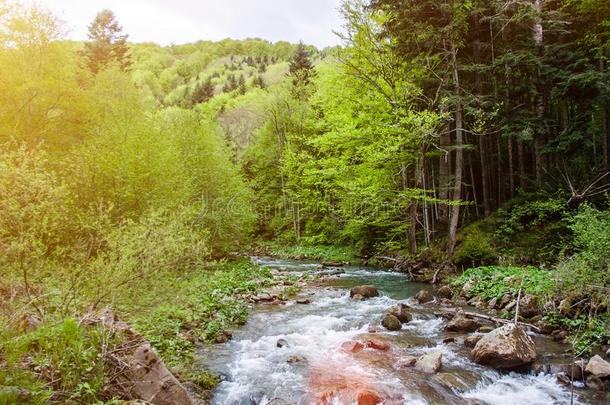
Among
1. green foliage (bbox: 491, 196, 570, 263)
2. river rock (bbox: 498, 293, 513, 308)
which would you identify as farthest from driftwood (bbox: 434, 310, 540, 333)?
green foliage (bbox: 491, 196, 570, 263)

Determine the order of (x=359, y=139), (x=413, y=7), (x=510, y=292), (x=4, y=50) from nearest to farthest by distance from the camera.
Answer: (x=510, y=292) < (x=4, y=50) < (x=413, y=7) < (x=359, y=139)

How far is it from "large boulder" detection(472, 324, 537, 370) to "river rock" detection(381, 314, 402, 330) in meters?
2.61

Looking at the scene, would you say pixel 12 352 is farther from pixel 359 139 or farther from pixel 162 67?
pixel 162 67

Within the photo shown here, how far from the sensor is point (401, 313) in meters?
11.7

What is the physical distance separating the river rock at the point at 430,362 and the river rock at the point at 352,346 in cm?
151

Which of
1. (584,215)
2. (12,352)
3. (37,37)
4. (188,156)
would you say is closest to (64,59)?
(37,37)

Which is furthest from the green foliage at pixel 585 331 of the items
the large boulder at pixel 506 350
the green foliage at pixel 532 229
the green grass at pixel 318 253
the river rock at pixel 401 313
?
the green grass at pixel 318 253

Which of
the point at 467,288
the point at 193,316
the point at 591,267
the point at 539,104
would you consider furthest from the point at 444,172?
the point at 193,316

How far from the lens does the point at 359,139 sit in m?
19.8

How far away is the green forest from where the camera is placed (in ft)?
20.3

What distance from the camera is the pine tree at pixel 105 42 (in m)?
35.6

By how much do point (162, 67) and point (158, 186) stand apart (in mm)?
129143

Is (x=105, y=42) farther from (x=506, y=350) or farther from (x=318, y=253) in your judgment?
(x=506, y=350)

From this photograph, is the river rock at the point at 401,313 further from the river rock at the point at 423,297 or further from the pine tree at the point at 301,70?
the pine tree at the point at 301,70
